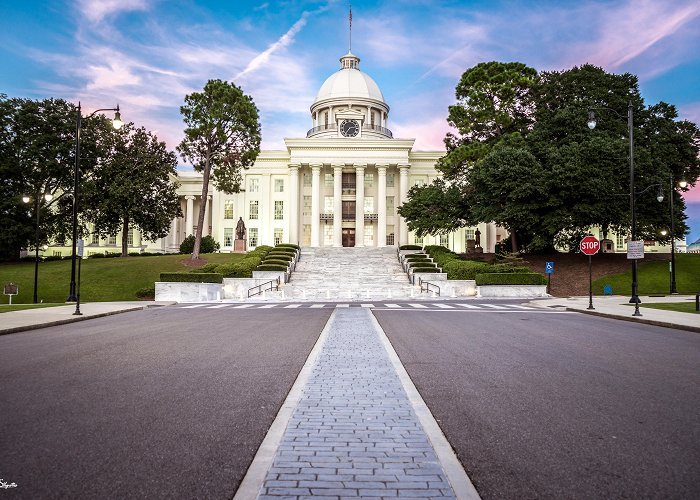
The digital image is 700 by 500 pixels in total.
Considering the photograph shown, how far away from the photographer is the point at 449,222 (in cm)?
4688

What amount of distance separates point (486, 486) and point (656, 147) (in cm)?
4621

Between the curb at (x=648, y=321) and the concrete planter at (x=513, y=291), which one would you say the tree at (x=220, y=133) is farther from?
the curb at (x=648, y=321)

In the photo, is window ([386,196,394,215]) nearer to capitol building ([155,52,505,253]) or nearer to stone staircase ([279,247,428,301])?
capitol building ([155,52,505,253])

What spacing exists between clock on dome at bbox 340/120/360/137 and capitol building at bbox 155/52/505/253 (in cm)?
15

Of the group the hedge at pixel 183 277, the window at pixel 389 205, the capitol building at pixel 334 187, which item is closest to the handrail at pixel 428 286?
the hedge at pixel 183 277

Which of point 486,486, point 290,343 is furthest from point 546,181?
point 486,486

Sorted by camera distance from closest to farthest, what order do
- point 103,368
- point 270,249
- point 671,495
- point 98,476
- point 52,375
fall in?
point 671,495
point 98,476
point 52,375
point 103,368
point 270,249

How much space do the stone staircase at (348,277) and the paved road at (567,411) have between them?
76.4 feet

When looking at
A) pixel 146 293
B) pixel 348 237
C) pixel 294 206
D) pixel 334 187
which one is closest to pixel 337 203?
pixel 334 187

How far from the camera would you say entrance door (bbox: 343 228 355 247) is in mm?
68688

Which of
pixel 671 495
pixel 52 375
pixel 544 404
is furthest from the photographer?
pixel 52 375

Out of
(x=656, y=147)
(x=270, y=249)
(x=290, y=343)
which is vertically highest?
(x=656, y=147)

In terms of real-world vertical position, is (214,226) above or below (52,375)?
above

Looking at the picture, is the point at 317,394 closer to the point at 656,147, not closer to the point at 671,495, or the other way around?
the point at 671,495
